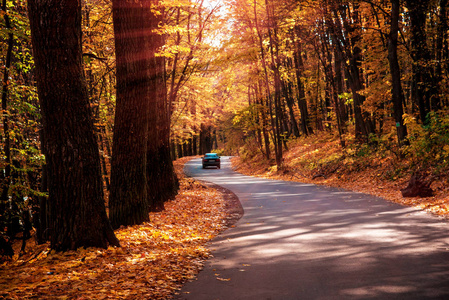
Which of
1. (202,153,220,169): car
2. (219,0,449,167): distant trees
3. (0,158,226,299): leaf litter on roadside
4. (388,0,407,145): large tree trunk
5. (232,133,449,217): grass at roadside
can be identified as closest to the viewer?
(0,158,226,299): leaf litter on roadside

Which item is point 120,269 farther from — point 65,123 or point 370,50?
point 370,50

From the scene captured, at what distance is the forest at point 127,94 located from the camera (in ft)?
21.2

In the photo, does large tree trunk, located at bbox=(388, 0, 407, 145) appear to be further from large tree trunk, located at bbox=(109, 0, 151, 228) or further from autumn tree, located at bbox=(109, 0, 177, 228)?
large tree trunk, located at bbox=(109, 0, 151, 228)

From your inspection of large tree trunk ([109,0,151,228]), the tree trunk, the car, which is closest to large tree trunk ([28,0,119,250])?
Result: large tree trunk ([109,0,151,228])

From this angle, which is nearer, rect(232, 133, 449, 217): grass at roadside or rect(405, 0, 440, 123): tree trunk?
rect(232, 133, 449, 217): grass at roadside

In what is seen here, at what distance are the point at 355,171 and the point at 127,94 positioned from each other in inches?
556

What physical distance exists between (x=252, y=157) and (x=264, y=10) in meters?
16.5

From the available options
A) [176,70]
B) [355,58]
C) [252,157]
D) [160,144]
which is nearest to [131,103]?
[160,144]

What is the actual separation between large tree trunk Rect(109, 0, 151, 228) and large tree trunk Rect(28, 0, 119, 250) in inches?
94.4

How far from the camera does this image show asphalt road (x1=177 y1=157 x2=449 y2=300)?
4883 millimetres

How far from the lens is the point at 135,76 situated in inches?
369

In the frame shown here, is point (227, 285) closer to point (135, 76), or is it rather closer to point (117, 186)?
point (117, 186)

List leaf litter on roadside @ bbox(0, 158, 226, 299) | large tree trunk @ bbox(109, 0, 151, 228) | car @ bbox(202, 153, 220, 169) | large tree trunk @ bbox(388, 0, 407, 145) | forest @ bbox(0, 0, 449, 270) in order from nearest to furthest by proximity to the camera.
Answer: leaf litter on roadside @ bbox(0, 158, 226, 299) < forest @ bbox(0, 0, 449, 270) < large tree trunk @ bbox(109, 0, 151, 228) < large tree trunk @ bbox(388, 0, 407, 145) < car @ bbox(202, 153, 220, 169)

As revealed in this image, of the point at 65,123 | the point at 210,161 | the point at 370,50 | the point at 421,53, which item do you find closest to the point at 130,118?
the point at 65,123
